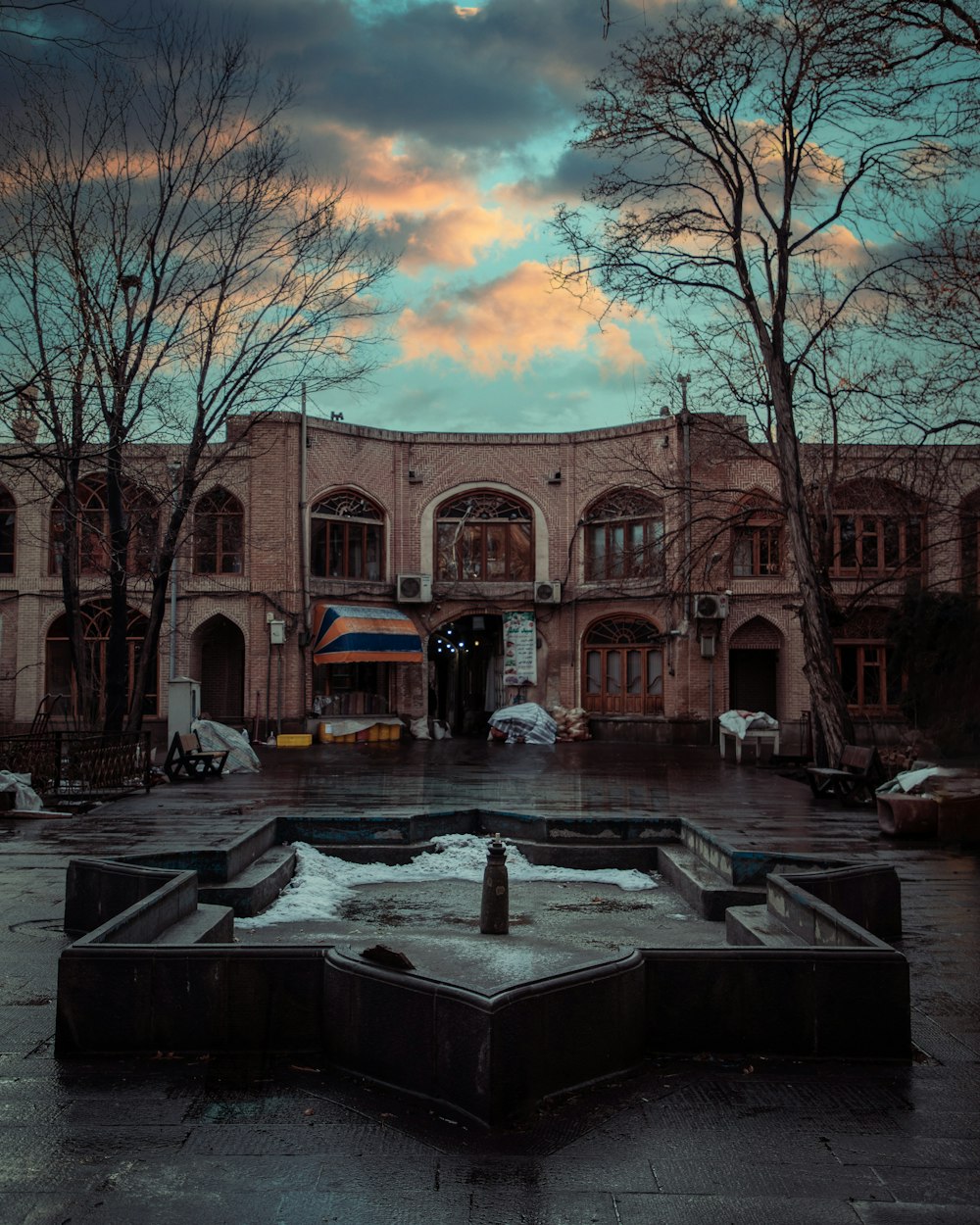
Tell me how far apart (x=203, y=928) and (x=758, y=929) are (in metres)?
2.96

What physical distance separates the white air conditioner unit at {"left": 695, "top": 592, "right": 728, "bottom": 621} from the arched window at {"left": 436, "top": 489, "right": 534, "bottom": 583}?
497 centimetres

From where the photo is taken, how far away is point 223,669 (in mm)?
29078

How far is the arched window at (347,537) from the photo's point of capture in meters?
28.5

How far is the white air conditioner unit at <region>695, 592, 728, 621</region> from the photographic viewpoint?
26672mm

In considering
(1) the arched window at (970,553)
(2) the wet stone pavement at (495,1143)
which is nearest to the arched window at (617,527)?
(1) the arched window at (970,553)

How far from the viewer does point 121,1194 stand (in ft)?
11.4

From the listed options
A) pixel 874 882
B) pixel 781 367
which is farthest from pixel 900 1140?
pixel 781 367

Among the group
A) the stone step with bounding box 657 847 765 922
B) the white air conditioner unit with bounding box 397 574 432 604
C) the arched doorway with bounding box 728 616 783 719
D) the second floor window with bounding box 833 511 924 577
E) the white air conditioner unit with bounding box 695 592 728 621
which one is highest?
the second floor window with bounding box 833 511 924 577

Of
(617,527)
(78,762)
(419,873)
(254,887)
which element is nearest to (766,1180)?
(254,887)

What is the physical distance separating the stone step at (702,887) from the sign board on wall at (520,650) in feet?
63.4

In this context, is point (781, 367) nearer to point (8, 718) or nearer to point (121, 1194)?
point (121, 1194)

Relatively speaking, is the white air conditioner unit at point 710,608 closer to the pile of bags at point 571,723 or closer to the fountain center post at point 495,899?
the pile of bags at point 571,723

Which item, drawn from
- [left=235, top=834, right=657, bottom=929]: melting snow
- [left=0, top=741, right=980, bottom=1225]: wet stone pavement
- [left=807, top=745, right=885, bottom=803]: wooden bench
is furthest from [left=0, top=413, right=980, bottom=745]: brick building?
[left=0, top=741, right=980, bottom=1225]: wet stone pavement

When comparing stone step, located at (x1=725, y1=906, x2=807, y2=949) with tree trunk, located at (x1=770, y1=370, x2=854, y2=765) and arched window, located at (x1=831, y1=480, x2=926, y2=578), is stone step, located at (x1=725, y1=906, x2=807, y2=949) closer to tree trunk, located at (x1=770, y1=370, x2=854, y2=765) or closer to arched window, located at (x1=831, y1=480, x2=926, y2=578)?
tree trunk, located at (x1=770, y1=370, x2=854, y2=765)
